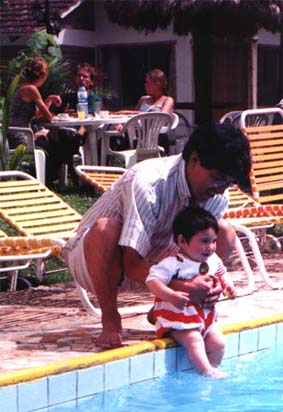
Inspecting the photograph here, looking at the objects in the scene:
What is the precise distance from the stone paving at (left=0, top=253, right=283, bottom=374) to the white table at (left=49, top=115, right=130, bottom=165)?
458cm

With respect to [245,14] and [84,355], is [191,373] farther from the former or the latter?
[245,14]

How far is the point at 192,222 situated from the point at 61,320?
4.23ft

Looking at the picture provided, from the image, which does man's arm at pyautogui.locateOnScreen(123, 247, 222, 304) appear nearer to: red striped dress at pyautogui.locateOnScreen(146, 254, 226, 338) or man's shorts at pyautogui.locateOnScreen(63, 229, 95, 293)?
red striped dress at pyautogui.locateOnScreen(146, 254, 226, 338)

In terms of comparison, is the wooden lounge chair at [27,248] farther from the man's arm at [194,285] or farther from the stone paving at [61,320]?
the man's arm at [194,285]

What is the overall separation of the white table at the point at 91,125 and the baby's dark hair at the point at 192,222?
260 inches

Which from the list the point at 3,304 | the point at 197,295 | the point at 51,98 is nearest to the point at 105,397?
the point at 197,295

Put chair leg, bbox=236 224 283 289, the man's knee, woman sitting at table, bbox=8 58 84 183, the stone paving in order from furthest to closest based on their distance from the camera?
1. woman sitting at table, bbox=8 58 84 183
2. chair leg, bbox=236 224 283 289
3. the man's knee
4. the stone paving

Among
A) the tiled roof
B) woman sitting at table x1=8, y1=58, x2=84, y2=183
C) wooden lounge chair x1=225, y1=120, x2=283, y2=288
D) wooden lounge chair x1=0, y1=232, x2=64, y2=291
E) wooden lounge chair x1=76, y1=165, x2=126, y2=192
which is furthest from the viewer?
the tiled roof

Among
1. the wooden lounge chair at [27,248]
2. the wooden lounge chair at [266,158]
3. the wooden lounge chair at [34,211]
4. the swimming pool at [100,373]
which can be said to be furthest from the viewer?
the wooden lounge chair at [266,158]

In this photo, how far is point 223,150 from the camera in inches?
173

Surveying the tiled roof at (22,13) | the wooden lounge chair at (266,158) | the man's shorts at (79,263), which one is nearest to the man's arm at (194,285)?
the man's shorts at (79,263)

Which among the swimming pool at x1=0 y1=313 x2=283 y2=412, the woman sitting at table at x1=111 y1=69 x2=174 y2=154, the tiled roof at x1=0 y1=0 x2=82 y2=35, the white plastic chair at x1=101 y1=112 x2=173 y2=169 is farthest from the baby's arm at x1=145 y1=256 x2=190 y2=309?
the tiled roof at x1=0 y1=0 x2=82 y2=35

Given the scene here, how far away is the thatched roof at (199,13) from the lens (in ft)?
47.3

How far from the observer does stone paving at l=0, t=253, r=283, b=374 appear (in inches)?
181
